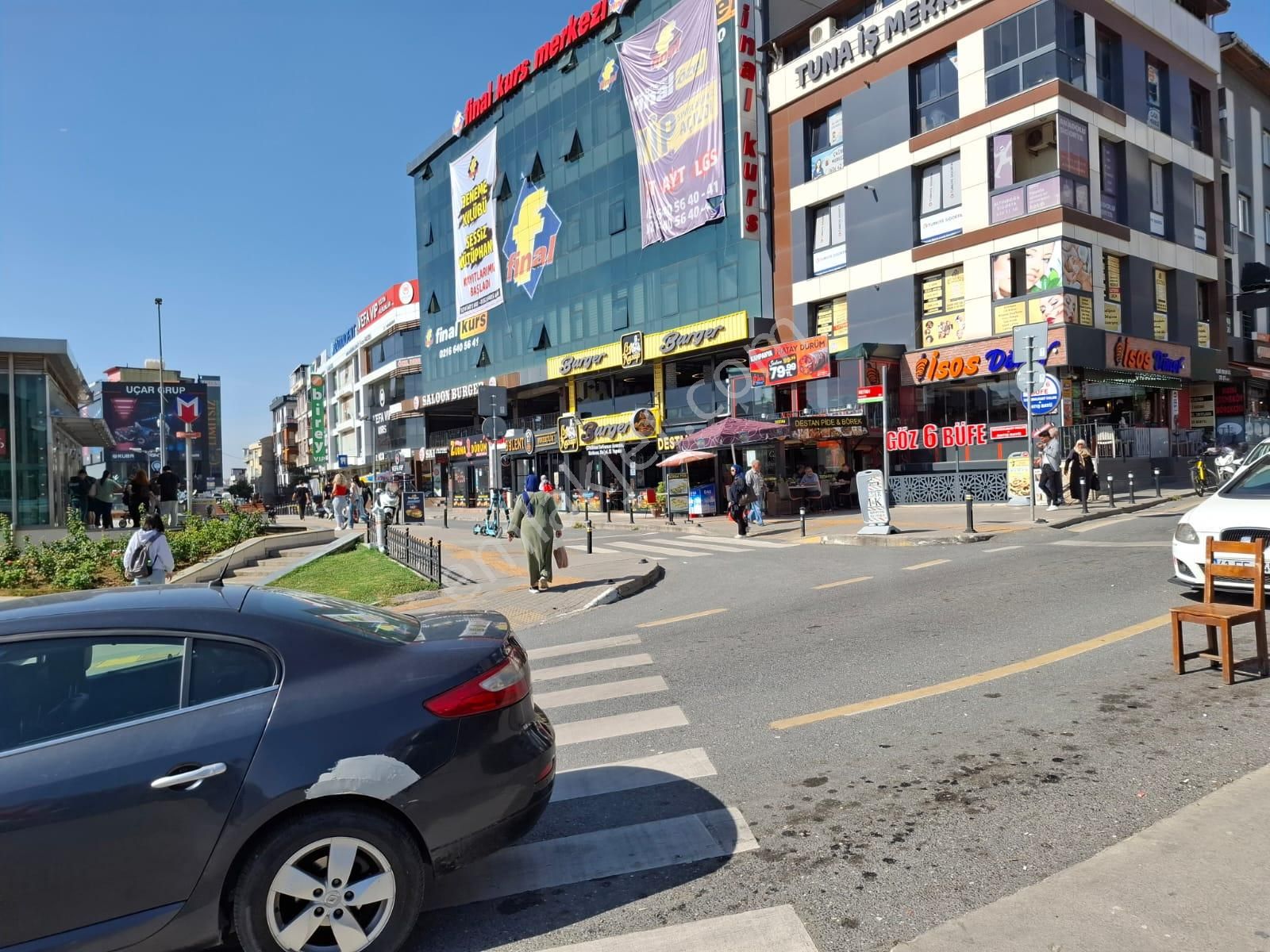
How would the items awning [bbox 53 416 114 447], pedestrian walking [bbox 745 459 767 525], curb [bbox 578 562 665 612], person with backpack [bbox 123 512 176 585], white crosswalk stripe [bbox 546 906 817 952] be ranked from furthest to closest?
awning [bbox 53 416 114 447] → pedestrian walking [bbox 745 459 767 525] → curb [bbox 578 562 665 612] → person with backpack [bbox 123 512 176 585] → white crosswalk stripe [bbox 546 906 817 952]

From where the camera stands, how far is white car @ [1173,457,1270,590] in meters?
7.77

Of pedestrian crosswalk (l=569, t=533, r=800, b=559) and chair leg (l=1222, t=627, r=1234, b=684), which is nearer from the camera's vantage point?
chair leg (l=1222, t=627, r=1234, b=684)

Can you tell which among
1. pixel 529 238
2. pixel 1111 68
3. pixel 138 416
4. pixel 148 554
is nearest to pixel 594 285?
pixel 529 238

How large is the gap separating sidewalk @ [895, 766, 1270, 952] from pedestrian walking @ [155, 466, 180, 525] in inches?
970

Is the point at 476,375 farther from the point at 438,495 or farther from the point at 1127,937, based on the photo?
the point at 1127,937

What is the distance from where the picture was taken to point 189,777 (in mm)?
2879

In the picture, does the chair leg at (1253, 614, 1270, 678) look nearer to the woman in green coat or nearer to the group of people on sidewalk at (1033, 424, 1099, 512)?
the woman in green coat

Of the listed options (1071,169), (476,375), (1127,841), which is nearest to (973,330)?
(1071,169)

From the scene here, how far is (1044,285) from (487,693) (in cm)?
2529

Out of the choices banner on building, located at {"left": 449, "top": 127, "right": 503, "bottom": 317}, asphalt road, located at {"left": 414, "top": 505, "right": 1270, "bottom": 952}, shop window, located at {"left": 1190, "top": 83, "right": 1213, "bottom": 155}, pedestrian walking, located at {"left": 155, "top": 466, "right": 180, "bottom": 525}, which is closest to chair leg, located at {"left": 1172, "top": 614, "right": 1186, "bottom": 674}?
asphalt road, located at {"left": 414, "top": 505, "right": 1270, "bottom": 952}

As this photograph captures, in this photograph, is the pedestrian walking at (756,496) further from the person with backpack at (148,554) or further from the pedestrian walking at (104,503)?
the pedestrian walking at (104,503)

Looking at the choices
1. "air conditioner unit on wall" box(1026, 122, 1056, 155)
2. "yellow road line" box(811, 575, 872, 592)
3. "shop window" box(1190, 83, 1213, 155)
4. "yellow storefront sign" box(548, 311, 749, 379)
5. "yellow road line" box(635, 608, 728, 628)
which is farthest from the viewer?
"yellow storefront sign" box(548, 311, 749, 379)

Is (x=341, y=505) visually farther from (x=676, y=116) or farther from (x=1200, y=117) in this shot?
(x=1200, y=117)

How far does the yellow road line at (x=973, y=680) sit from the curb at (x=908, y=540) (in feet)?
26.5
